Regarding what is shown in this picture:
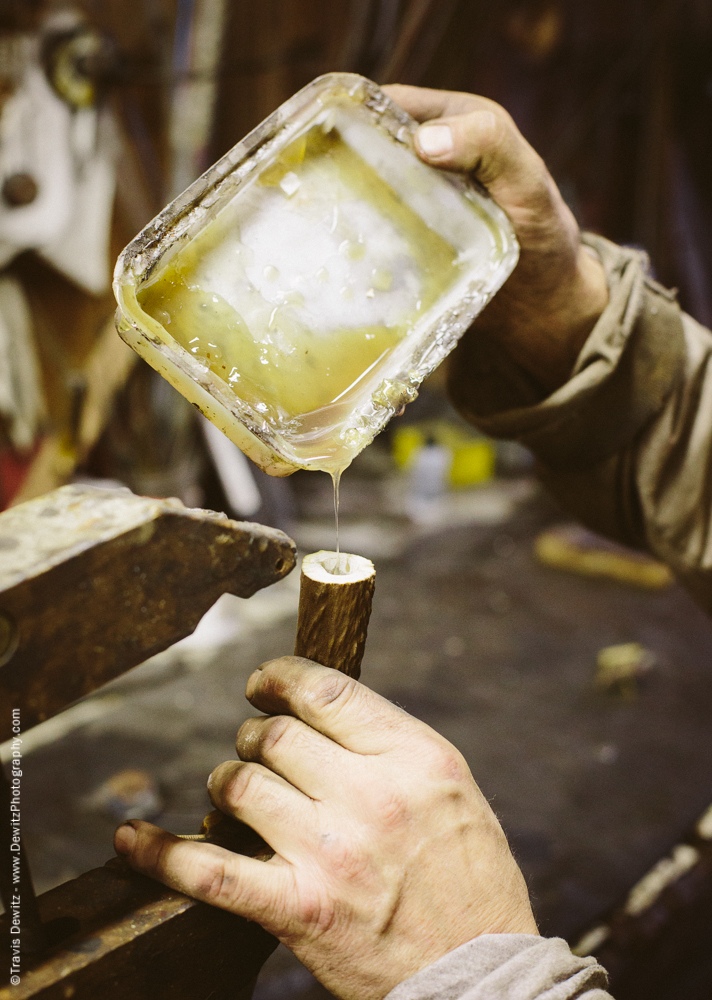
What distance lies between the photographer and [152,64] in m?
3.56

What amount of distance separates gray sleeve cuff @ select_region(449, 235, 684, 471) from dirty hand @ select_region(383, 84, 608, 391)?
0.07m

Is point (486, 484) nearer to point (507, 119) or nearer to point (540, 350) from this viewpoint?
point (540, 350)

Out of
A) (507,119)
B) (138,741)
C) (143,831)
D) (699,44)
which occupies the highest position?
(699,44)

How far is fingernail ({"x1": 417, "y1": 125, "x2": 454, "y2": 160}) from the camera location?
1191 millimetres

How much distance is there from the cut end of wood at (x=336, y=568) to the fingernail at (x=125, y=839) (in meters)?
0.39

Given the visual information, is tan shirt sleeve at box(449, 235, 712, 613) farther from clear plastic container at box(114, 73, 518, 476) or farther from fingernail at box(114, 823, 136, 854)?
fingernail at box(114, 823, 136, 854)

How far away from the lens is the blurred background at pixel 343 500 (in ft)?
7.87

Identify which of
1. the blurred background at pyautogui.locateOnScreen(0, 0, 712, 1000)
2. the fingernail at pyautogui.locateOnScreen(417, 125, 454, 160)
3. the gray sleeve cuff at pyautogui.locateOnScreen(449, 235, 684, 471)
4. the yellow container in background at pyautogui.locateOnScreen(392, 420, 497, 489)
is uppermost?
the fingernail at pyautogui.locateOnScreen(417, 125, 454, 160)

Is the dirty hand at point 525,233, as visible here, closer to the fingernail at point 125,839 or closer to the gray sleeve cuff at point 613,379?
the gray sleeve cuff at point 613,379

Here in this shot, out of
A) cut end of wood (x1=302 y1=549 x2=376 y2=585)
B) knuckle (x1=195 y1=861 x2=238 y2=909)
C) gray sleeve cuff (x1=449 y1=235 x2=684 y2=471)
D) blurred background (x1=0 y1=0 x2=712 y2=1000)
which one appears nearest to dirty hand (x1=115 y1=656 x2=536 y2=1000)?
knuckle (x1=195 y1=861 x2=238 y2=909)

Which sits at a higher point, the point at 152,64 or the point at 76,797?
the point at 152,64

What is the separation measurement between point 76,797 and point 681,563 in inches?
82.0

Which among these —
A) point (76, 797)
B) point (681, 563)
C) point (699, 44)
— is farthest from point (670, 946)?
point (699, 44)

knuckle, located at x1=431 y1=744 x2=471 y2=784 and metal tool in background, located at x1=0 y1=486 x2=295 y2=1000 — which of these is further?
knuckle, located at x1=431 y1=744 x2=471 y2=784
